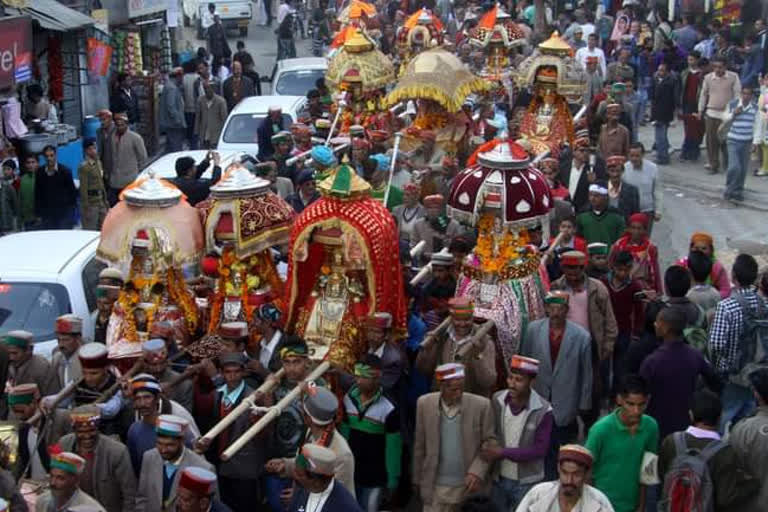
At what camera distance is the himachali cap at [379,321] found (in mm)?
8898

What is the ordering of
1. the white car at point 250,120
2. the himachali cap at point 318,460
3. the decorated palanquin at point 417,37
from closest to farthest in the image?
the himachali cap at point 318,460
the white car at point 250,120
the decorated palanquin at point 417,37

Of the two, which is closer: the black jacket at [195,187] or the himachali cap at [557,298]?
the himachali cap at [557,298]

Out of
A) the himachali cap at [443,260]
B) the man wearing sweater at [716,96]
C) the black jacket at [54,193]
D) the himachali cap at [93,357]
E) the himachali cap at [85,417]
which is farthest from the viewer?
the man wearing sweater at [716,96]

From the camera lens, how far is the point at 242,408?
8023 millimetres

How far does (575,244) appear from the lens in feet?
36.9

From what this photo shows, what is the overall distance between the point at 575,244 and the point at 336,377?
3.16 meters

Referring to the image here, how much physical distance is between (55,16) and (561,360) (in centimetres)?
1264

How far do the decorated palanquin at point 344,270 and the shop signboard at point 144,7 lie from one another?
611 inches

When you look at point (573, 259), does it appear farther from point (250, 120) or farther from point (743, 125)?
point (250, 120)

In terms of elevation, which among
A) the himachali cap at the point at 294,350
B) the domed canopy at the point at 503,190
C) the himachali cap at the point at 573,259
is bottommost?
the himachali cap at the point at 294,350

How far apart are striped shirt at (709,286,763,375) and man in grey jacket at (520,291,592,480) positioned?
2.63 ft

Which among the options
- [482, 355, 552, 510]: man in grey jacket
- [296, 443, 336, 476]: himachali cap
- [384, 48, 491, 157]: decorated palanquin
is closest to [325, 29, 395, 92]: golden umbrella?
[384, 48, 491, 157]: decorated palanquin

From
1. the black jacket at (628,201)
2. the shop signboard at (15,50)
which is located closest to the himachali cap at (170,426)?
the black jacket at (628,201)

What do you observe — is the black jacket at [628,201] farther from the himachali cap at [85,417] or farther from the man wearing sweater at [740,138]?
the himachali cap at [85,417]
